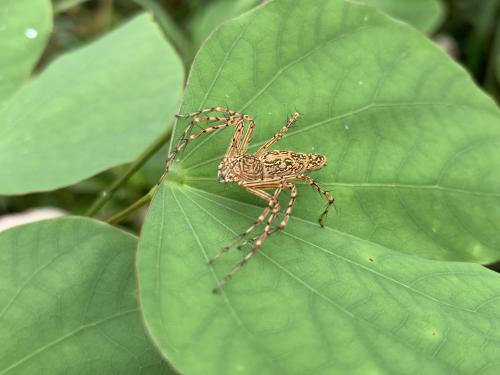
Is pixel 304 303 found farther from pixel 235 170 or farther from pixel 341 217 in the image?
pixel 235 170

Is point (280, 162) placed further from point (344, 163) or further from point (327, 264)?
point (327, 264)

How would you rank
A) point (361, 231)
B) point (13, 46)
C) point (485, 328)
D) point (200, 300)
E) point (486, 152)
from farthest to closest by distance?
point (13, 46) → point (486, 152) → point (361, 231) → point (485, 328) → point (200, 300)

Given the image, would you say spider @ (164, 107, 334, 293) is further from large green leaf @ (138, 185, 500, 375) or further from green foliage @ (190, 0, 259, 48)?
green foliage @ (190, 0, 259, 48)

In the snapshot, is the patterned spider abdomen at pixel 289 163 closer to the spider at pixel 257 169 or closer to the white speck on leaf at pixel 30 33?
the spider at pixel 257 169

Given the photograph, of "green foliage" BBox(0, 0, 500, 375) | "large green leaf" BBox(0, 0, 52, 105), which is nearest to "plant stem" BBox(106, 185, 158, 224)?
"green foliage" BBox(0, 0, 500, 375)

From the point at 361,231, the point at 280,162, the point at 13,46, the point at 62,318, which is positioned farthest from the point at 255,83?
the point at 13,46
